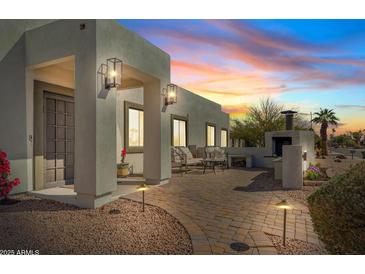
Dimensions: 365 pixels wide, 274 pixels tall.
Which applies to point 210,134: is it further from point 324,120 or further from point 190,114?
point 324,120

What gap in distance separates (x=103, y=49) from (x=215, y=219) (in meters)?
3.51

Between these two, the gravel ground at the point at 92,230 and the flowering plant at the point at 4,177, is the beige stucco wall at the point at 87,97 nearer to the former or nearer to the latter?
the flowering plant at the point at 4,177

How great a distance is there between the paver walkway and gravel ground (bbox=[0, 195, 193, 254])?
0.90ft

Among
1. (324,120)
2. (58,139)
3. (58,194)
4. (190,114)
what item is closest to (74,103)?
(58,139)

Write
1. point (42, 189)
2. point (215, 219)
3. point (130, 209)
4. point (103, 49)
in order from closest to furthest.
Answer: point (215, 219), point (130, 209), point (103, 49), point (42, 189)

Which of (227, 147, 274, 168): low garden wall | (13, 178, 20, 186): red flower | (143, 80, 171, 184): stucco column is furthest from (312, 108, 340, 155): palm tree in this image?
(13, 178, 20, 186): red flower

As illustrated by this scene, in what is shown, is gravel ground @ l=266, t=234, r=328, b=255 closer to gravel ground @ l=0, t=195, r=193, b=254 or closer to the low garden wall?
gravel ground @ l=0, t=195, r=193, b=254

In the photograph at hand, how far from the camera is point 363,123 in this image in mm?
3965

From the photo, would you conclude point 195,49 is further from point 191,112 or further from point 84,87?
point 191,112

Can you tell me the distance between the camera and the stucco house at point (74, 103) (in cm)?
400

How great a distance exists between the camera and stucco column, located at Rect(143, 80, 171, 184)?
5.80 m

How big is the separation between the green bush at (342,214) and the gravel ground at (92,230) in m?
1.48

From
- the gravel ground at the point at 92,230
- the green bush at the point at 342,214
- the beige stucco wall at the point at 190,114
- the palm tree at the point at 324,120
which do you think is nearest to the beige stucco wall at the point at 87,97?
the gravel ground at the point at 92,230
